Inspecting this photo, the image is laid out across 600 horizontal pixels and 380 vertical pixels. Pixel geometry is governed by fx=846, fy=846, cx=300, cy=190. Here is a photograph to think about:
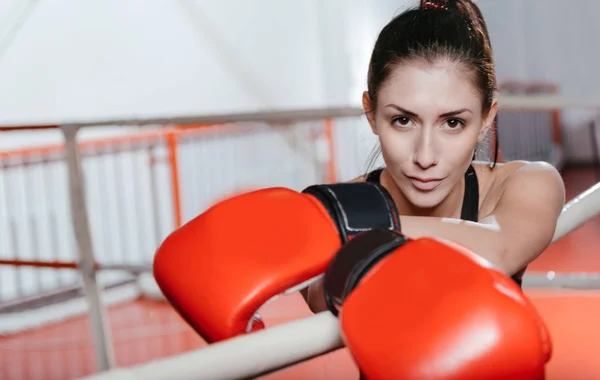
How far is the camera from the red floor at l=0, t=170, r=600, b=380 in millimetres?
1794

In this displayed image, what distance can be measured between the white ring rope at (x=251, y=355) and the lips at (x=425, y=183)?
0.24 m

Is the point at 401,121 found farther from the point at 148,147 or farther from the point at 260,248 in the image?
the point at 148,147

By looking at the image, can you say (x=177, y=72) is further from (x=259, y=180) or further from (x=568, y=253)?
(x=568, y=253)

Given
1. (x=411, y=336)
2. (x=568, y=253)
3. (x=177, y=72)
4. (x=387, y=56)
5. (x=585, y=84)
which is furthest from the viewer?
(x=585, y=84)

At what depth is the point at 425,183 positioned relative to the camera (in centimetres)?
76

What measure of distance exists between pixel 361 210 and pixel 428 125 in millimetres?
165

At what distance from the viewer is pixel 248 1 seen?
414cm

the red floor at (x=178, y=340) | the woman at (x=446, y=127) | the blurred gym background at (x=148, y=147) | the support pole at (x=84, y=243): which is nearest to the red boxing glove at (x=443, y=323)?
the woman at (x=446, y=127)

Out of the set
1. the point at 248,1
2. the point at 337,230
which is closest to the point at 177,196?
the point at 248,1

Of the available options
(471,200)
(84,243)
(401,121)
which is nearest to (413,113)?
(401,121)

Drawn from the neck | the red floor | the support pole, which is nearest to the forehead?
the neck

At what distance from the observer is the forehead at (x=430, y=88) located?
0.75 meters

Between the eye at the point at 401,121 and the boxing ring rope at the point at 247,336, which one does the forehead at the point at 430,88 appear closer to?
the eye at the point at 401,121

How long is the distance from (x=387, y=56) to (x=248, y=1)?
344 cm
